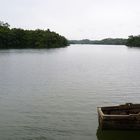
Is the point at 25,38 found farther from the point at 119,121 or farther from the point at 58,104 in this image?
the point at 119,121

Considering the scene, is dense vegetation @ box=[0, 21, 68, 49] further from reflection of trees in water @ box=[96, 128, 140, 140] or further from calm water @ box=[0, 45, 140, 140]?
reflection of trees in water @ box=[96, 128, 140, 140]

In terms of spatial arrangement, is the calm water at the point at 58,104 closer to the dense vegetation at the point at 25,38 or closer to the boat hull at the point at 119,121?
the boat hull at the point at 119,121

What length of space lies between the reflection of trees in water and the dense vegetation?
139461mm

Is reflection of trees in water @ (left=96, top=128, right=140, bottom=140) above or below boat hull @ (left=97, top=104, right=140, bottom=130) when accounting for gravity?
below

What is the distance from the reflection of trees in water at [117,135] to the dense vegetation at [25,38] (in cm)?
13946

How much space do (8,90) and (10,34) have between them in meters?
126

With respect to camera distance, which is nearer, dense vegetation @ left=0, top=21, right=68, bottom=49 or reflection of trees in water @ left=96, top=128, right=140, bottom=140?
reflection of trees in water @ left=96, top=128, right=140, bottom=140

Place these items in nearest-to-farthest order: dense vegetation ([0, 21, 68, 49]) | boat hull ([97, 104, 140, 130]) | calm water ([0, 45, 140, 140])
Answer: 1. boat hull ([97, 104, 140, 130])
2. calm water ([0, 45, 140, 140])
3. dense vegetation ([0, 21, 68, 49])

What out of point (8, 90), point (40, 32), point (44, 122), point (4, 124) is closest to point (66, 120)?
point (44, 122)

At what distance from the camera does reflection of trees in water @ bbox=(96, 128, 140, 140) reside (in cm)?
2251

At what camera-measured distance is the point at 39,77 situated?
51.0m

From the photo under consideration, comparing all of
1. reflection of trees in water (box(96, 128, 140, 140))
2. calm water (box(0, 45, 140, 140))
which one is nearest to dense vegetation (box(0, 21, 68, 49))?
calm water (box(0, 45, 140, 140))

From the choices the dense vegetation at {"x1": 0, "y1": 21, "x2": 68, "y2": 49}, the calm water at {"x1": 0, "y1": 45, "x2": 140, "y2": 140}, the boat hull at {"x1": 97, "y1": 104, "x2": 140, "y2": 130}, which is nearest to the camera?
the boat hull at {"x1": 97, "y1": 104, "x2": 140, "y2": 130}

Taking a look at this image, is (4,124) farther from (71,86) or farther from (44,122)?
(71,86)
